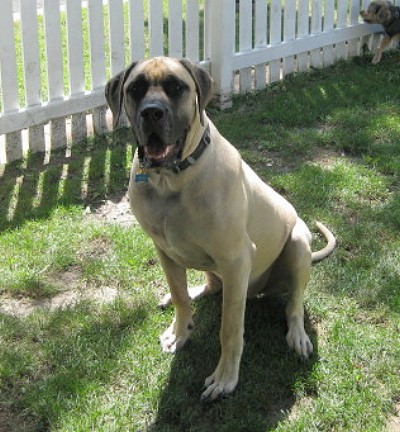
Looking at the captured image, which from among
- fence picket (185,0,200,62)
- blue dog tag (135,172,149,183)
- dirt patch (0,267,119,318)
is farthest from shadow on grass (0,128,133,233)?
blue dog tag (135,172,149,183)

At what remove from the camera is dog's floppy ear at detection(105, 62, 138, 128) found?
3.45m

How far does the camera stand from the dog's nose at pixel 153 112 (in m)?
3.17

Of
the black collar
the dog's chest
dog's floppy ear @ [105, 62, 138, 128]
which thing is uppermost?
dog's floppy ear @ [105, 62, 138, 128]

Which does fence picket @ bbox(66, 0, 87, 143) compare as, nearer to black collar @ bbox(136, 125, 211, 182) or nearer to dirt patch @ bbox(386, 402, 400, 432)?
black collar @ bbox(136, 125, 211, 182)

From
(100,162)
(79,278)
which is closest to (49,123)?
(100,162)

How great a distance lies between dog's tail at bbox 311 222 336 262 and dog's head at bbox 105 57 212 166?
5.03 feet

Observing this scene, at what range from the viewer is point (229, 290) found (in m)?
3.51

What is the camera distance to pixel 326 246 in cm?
471

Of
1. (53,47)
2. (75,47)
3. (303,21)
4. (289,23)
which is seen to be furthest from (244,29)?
(53,47)

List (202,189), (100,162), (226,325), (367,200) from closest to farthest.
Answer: (202,189)
(226,325)
(367,200)
(100,162)

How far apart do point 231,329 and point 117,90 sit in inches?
50.4

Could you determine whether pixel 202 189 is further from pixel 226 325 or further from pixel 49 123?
pixel 49 123

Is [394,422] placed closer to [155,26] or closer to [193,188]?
[193,188]

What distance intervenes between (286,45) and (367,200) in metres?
3.10
